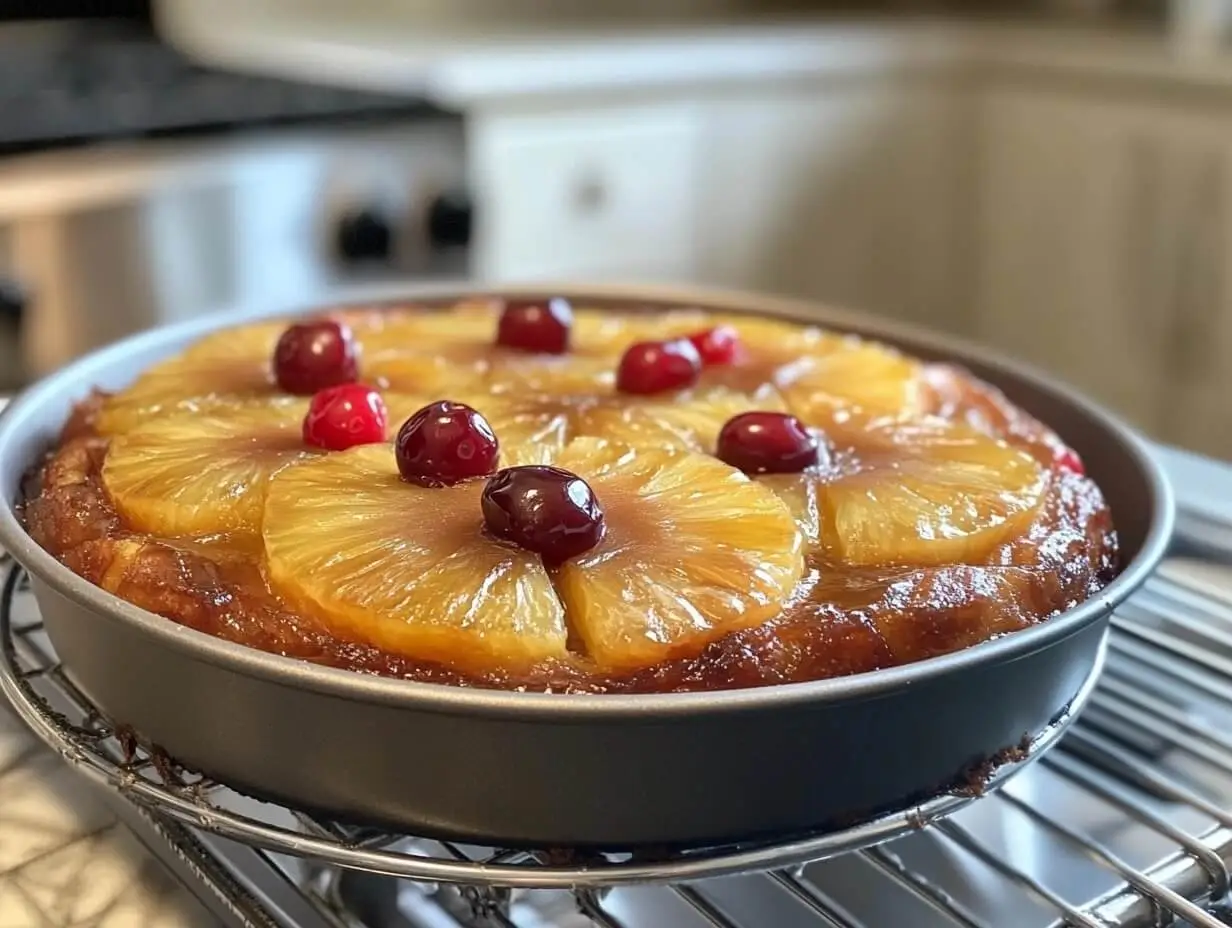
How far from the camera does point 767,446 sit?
0.91m

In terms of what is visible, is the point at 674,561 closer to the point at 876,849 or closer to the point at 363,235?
the point at 876,849

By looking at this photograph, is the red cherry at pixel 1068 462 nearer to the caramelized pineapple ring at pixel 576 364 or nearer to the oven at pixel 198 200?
the caramelized pineapple ring at pixel 576 364

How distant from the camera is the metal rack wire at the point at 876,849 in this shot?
660 millimetres

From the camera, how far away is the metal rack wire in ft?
2.16

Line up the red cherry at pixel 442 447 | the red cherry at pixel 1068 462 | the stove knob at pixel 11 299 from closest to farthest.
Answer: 1. the red cherry at pixel 442 447
2. the red cherry at pixel 1068 462
3. the stove knob at pixel 11 299

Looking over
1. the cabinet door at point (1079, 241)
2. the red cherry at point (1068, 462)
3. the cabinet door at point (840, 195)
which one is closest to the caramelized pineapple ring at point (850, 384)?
the red cherry at point (1068, 462)

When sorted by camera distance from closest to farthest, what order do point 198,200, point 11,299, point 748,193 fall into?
point 11,299
point 198,200
point 748,193

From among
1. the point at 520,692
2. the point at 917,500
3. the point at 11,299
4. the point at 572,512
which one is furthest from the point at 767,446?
the point at 11,299

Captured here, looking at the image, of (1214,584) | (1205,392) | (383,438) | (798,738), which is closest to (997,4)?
(1205,392)

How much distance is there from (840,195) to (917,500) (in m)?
2.09

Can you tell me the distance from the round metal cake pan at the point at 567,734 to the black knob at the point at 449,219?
1.45 m

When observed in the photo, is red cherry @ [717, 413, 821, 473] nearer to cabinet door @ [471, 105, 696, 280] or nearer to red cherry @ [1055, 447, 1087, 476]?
red cherry @ [1055, 447, 1087, 476]

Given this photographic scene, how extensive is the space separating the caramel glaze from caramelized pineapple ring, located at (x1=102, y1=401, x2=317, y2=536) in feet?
0.05

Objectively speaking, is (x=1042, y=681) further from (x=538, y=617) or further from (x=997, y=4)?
(x=997, y=4)
